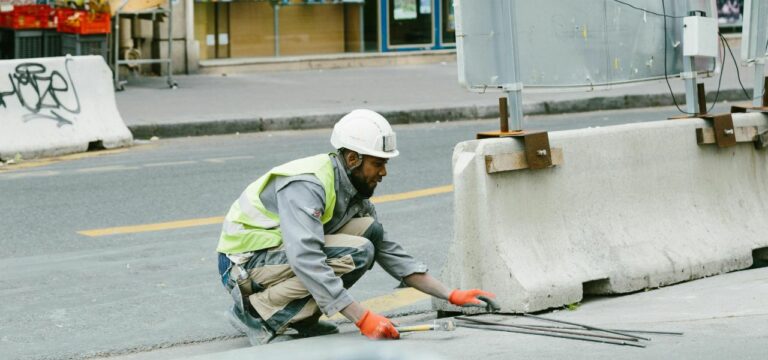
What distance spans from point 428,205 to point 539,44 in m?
2.97

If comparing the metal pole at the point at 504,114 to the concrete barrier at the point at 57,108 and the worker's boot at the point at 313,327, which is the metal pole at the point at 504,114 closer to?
the worker's boot at the point at 313,327

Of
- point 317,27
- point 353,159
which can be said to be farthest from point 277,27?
point 353,159

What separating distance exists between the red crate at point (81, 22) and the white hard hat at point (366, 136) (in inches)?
440

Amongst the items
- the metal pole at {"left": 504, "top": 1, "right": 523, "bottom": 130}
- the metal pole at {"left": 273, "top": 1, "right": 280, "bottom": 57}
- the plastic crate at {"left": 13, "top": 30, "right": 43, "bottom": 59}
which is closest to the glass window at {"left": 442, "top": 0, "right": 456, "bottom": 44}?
the metal pole at {"left": 273, "top": 1, "right": 280, "bottom": 57}

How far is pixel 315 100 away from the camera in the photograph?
15.8m

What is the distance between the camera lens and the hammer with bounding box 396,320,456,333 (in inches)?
211

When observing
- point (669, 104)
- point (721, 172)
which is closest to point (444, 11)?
point (669, 104)

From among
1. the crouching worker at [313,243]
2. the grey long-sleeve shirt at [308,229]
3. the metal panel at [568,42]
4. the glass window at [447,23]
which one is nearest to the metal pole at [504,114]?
the metal panel at [568,42]

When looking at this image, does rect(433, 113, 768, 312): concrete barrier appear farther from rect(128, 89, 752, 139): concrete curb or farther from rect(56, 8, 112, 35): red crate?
rect(56, 8, 112, 35): red crate

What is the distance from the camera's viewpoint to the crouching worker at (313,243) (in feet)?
17.0

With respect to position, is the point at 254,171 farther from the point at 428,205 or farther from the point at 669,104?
the point at 669,104

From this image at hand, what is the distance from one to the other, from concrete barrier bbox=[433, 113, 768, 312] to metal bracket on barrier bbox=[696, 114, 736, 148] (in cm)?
4

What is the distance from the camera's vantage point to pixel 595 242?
6121 millimetres

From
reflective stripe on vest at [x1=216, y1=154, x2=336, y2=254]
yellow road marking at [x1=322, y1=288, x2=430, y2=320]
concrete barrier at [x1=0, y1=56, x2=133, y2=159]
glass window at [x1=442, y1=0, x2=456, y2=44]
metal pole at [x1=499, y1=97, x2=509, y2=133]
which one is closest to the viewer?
reflective stripe on vest at [x1=216, y1=154, x2=336, y2=254]
